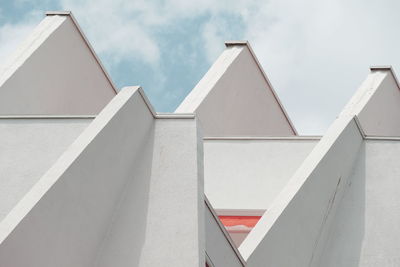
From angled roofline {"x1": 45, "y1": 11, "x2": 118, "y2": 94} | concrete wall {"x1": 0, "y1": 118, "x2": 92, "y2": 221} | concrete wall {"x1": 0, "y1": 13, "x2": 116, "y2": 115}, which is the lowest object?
concrete wall {"x1": 0, "y1": 118, "x2": 92, "y2": 221}

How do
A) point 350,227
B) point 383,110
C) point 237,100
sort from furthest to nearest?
point 237,100 < point 383,110 < point 350,227

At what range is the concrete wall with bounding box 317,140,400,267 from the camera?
10.9 metres

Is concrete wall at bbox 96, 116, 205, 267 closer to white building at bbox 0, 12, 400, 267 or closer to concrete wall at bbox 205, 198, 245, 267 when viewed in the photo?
white building at bbox 0, 12, 400, 267

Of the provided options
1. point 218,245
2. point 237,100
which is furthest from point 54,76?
point 218,245

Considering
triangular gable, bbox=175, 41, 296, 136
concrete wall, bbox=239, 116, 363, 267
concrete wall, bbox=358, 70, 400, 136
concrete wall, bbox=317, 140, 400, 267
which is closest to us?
concrete wall, bbox=239, 116, 363, 267

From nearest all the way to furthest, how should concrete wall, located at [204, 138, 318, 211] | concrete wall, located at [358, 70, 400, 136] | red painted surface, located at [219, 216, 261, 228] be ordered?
red painted surface, located at [219, 216, 261, 228] → concrete wall, located at [204, 138, 318, 211] → concrete wall, located at [358, 70, 400, 136]

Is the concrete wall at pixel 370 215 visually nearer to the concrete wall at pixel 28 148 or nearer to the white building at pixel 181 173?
the white building at pixel 181 173

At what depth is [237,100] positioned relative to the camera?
51.8ft

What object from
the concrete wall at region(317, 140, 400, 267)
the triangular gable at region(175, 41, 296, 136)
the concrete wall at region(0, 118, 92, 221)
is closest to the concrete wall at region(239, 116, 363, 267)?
the concrete wall at region(317, 140, 400, 267)

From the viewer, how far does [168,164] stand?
8.84 metres

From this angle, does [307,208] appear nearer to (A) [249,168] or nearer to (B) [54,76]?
(A) [249,168]

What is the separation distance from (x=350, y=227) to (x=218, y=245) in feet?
9.31

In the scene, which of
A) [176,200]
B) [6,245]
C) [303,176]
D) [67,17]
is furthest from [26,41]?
[6,245]

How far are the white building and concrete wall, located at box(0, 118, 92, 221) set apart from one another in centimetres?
1
